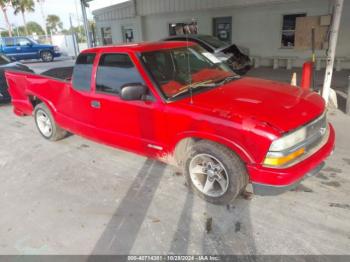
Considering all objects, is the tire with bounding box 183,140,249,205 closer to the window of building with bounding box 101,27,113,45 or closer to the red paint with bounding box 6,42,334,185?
the red paint with bounding box 6,42,334,185

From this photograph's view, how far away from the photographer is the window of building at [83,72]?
162 inches

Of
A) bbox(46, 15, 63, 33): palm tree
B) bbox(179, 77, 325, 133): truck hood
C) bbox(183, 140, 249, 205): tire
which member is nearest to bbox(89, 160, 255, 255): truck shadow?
bbox(183, 140, 249, 205): tire

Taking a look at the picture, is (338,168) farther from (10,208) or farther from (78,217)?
A: (10,208)

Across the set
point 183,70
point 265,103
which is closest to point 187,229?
point 265,103

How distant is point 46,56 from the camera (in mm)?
21797

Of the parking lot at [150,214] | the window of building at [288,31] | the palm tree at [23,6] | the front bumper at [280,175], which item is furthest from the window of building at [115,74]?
the palm tree at [23,6]

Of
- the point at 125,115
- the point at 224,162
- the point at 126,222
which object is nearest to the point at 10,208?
the point at 126,222

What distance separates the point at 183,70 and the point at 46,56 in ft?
70.0

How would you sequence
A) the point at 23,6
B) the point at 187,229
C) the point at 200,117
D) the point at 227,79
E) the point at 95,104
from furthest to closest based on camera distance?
the point at 23,6 → the point at 95,104 → the point at 227,79 → the point at 200,117 → the point at 187,229

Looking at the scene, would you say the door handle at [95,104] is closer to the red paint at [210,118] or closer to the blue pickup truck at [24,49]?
the red paint at [210,118]

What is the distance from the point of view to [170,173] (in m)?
3.93

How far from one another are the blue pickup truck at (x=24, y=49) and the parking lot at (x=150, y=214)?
1975cm

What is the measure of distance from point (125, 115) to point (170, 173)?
1030mm

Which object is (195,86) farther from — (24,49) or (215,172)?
(24,49)
